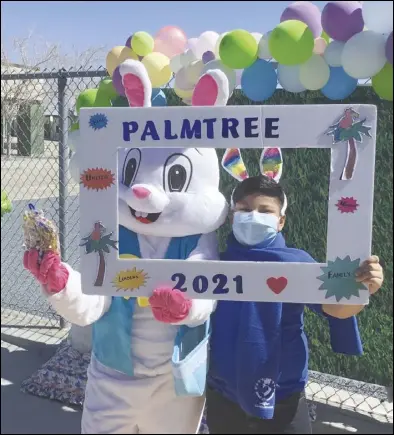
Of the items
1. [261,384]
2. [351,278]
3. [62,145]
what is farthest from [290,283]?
[62,145]

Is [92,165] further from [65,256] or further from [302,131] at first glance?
[65,256]

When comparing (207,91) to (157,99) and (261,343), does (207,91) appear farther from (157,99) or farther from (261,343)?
(261,343)

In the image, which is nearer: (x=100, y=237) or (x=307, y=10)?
(x=100, y=237)

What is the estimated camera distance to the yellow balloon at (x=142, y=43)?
91.7 inches

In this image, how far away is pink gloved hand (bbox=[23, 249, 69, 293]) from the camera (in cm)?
196

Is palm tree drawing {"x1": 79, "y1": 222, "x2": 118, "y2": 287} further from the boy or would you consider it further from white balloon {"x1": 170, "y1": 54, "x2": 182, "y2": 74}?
white balloon {"x1": 170, "y1": 54, "x2": 182, "y2": 74}

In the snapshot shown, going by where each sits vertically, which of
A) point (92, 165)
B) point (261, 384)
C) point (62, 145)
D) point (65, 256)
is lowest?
point (261, 384)

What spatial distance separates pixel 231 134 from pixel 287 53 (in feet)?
1.55

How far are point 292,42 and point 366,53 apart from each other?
0.27m

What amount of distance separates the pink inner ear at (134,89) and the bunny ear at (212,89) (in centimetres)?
20

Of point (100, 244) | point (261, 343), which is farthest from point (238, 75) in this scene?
point (261, 343)

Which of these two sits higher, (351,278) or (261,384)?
(351,278)

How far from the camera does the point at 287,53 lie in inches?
81.7

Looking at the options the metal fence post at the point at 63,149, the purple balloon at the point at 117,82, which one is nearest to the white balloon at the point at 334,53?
the purple balloon at the point at 117,82
